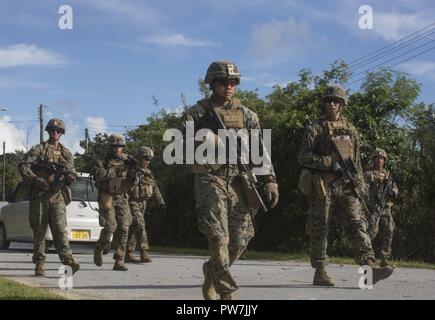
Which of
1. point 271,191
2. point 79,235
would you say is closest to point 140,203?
point 79,235

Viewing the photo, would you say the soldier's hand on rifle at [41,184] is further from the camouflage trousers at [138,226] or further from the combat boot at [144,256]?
the combat boot at [144,256]

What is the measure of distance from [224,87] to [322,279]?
2970 millimetres

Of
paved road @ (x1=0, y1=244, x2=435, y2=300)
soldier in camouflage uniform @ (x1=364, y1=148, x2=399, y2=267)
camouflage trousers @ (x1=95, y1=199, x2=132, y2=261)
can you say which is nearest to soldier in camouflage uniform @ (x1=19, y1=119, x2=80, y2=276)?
paved road @ (x1=0, y1=244, x2=435, y2=300)

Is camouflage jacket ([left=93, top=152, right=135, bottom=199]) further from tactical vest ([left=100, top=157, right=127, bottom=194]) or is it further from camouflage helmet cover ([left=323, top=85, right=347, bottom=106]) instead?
camouflage helmet cover ([left=323, top=85, right=347, bottom=106])

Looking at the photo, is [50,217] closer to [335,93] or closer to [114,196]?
[114,196]

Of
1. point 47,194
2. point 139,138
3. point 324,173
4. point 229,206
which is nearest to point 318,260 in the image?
point 324,173

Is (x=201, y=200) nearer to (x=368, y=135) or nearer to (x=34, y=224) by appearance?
(x=34, y=224)

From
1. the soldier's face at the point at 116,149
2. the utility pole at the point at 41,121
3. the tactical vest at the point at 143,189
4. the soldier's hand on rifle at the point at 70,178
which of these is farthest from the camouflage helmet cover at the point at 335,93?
the utility pole at the point at 41,121

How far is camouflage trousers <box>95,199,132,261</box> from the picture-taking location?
11.2 metres

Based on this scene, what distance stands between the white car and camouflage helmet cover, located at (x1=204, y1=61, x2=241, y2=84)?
8200 millimetres

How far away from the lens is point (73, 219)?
1599 centimetres

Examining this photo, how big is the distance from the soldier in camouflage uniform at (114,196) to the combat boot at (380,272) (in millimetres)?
4337

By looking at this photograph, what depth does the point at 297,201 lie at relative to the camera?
17391 mm

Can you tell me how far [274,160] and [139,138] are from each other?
9893 mm
